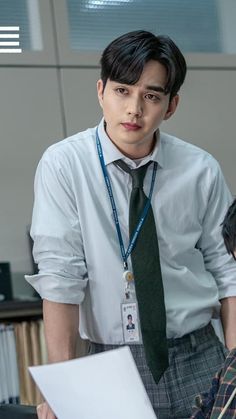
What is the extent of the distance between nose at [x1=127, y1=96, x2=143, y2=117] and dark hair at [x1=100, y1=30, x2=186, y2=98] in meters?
0.04

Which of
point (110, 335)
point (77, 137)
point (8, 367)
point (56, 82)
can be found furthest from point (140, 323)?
point (56, 82)

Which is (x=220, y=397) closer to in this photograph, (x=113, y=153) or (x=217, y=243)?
(x=217, y=243)

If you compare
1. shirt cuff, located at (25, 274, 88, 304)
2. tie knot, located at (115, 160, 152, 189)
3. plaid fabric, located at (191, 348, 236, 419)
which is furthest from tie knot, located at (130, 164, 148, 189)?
plaid fabric, located at (191, 348, 236, 419)

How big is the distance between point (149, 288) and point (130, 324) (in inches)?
3.5

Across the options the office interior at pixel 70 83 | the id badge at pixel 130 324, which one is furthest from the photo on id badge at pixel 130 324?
the office interior at pixel 70 83

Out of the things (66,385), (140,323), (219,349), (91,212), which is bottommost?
(219,349)

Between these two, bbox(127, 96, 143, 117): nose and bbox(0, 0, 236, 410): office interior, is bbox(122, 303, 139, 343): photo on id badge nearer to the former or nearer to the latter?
bbox(127, 96, 143, 117): nose

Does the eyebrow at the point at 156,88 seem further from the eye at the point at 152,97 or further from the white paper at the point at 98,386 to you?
the white paper at the point at 98,386

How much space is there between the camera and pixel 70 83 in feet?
10.8

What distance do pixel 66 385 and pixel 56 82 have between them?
2375 millimetres

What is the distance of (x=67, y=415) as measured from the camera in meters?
1.14

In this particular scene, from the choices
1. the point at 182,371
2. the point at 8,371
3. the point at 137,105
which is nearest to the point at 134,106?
the point at 137,105

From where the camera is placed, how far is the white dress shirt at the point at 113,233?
150 cm

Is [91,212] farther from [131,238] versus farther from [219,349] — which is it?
[219,349]
